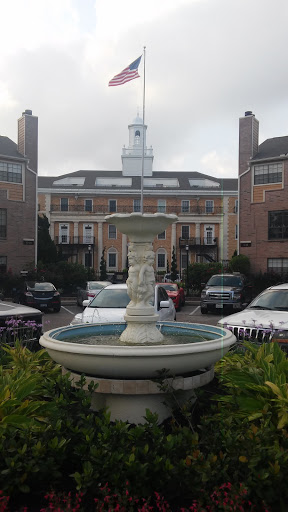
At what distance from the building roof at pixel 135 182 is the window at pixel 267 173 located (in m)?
24.4

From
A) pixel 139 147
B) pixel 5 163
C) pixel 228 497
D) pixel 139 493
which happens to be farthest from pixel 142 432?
pixel 139 147

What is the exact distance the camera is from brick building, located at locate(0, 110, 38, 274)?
3183cm

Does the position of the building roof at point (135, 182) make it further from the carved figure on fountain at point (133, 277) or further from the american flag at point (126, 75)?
the carved figure on fountain at point (133, 277)

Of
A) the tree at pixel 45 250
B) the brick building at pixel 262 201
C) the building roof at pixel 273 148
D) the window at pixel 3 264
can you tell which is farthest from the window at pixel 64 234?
the building roof at pixel 273 148

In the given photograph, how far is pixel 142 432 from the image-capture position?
3400 millimetres

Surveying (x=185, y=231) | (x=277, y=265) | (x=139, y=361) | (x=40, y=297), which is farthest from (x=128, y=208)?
(x=139, y=361)

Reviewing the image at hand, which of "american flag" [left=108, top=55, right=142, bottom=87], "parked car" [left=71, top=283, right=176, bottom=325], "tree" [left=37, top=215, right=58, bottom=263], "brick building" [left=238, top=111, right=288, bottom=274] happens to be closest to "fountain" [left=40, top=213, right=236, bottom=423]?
"parked car" [left=71, top=283, right=176, bottom=325]

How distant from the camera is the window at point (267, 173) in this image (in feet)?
103

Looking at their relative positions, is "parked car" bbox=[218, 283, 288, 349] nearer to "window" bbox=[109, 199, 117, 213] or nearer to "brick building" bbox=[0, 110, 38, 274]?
"brick building" bbox=[0, 110, 38, 274]

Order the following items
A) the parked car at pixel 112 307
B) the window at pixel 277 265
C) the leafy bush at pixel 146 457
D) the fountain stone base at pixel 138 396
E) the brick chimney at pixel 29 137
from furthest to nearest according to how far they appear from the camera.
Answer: the brick chimney at pixel 29 137
the window at pixel 277 265
the parked car at pixel 112 307
the fountain stone base at pixel 138 396
the leafy bush at pixel 146 457

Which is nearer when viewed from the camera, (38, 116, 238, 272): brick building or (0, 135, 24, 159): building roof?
(0, 135, 24, 159): building roof

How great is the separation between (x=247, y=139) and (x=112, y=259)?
28.8 meters

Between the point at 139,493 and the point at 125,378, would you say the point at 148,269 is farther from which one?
the point at 139,493

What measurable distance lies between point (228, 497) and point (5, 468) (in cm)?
156
